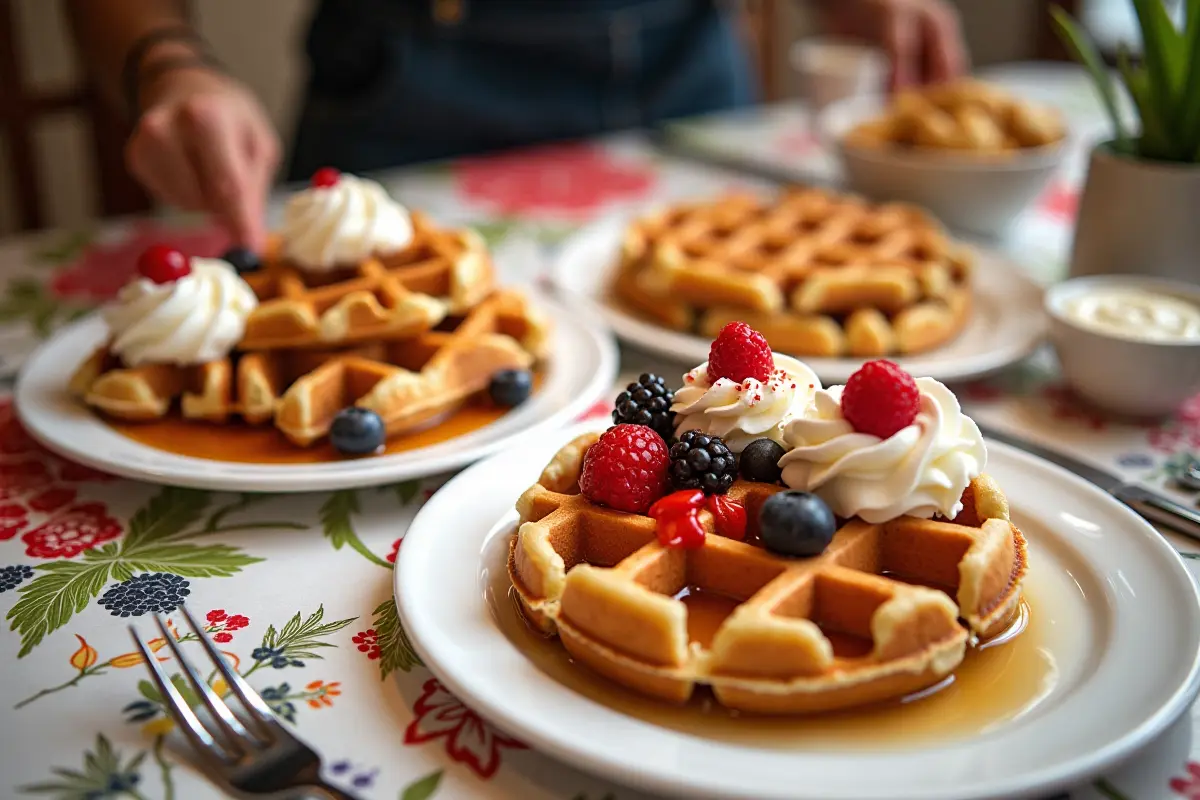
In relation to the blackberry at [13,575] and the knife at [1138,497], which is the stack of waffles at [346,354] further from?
the knife at [1138,497]

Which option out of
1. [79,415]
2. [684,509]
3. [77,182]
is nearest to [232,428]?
[79,415]

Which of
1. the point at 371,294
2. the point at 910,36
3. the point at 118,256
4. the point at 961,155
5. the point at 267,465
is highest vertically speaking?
the point at 910,36

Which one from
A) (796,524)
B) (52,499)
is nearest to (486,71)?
(52,499)

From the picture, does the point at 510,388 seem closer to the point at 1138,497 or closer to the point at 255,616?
the point at 255,616

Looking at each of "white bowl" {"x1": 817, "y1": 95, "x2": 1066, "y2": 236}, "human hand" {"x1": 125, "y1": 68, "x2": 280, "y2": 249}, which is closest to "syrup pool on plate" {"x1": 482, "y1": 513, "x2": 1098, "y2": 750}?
"human hand" {"x1": 125, "y1": 68, "x2": 280, "y2": 249}

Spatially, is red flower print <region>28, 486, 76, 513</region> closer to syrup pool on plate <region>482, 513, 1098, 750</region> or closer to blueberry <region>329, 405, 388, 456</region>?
blueberry <region>329, 405, 388, 456</region>

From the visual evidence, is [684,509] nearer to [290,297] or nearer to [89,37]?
[290,297]

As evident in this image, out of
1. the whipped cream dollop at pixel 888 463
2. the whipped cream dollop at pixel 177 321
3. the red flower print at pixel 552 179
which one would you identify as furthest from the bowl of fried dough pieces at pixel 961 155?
the whipped cream dollop at pixel 177 321
